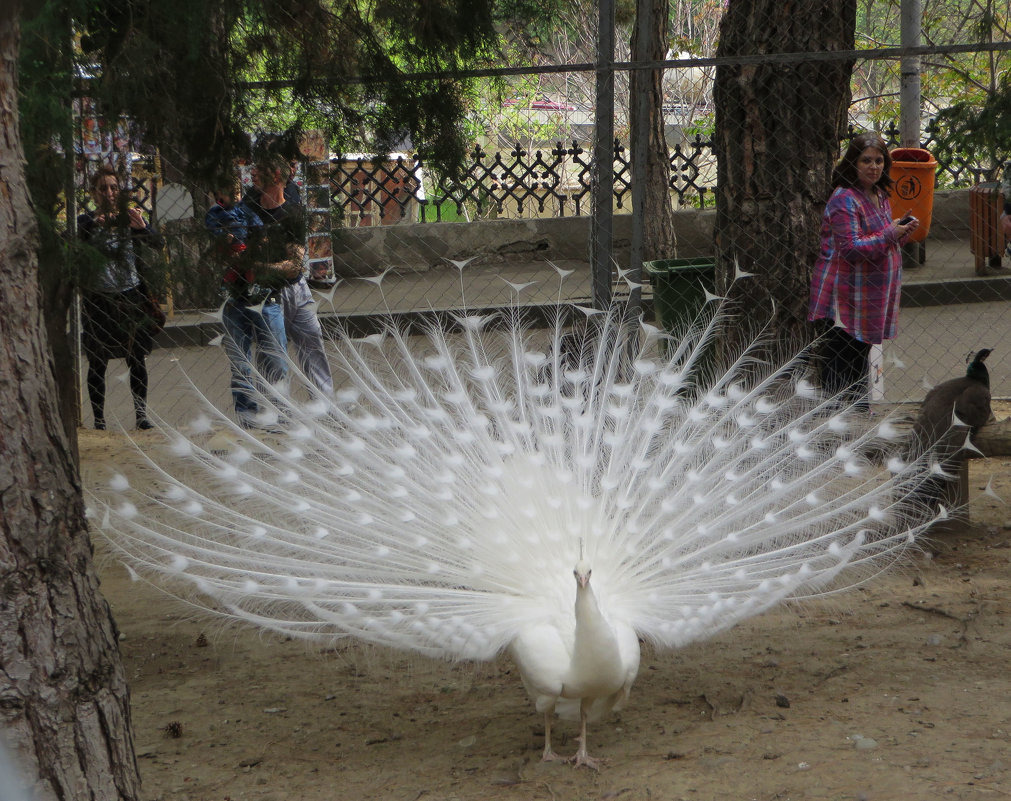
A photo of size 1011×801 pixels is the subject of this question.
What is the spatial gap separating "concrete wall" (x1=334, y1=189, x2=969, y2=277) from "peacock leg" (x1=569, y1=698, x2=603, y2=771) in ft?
31.8

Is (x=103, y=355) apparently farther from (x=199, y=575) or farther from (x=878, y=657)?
(x=878, y=657)

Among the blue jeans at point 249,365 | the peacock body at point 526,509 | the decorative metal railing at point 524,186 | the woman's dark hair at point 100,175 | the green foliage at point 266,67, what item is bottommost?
the peacock body at point 526,509

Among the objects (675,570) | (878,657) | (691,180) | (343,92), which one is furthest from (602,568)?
(691,180)

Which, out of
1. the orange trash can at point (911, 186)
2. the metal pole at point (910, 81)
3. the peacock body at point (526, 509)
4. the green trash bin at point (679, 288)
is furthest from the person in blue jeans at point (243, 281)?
the metal pole at point (910, 81)

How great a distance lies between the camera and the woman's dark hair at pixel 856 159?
19.9 ft

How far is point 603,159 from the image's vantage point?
604 centimetres

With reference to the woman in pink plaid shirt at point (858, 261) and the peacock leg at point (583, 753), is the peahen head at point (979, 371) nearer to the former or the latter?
the woman in pink plaid shirt at point (858, 261)

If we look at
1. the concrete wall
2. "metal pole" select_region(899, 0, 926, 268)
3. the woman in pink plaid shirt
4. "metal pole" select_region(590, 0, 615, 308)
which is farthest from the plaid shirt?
the concrete wall

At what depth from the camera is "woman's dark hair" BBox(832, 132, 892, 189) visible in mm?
6059

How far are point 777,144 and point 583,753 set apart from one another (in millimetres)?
3946

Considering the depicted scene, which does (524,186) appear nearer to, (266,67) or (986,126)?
(266,67)

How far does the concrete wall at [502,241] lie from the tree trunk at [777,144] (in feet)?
21.6

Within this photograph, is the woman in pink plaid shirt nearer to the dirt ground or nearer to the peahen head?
the peahen head

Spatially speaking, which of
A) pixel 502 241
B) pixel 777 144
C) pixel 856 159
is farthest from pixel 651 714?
pixel 502 241
